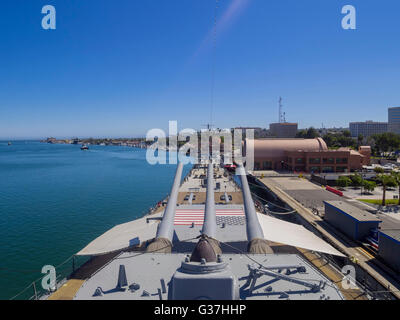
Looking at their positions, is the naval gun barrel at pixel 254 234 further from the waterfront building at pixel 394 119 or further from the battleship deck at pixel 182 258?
the waterfront building at pixel 394 119

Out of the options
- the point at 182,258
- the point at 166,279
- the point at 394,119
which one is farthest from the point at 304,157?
the point at 394,119

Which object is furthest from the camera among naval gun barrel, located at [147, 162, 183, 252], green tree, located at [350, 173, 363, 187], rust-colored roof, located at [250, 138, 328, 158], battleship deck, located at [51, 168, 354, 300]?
rust-colored roof, located at [250, 138, 328, 158]

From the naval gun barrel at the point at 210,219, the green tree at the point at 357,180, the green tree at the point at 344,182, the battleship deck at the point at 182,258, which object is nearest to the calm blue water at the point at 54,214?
the battleship deck at the point at 182,258

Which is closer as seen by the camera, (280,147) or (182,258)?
(182,258)

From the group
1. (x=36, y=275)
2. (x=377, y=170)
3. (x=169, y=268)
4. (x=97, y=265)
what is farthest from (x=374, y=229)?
(x=377, y=170)

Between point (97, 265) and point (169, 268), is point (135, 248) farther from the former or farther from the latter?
point (169, 268)

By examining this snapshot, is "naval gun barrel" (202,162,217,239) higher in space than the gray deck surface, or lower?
higher

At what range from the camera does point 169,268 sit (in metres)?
9.22

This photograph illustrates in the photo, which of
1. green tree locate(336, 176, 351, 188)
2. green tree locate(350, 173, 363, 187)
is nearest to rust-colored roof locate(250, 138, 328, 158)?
green tree locate(336, 176, 351, 188)

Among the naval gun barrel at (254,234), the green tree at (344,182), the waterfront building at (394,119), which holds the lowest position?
the green tree at (344,182)

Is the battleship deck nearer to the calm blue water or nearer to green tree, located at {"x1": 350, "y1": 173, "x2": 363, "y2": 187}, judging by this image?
the calm blue water

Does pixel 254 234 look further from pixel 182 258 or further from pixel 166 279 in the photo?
pixel 166 279

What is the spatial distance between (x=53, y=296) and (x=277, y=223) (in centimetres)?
1379

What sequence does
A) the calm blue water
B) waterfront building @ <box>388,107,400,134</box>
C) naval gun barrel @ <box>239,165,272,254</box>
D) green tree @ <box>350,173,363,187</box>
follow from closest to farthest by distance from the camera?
naval gun barrel @ <box>239,165,272,254</box>
the calm blue water
green tree @ <box>350,173,363,187</box>
waterfront building @ <box>388,107,400,134</box>
